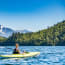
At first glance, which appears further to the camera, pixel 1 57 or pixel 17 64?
pixel 1 57

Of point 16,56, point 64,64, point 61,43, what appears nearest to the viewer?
point 64,64

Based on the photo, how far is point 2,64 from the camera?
95.6 feet

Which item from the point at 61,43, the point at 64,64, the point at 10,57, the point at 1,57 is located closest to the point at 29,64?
the point at 64,64

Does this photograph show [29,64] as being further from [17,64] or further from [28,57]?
[28,57]

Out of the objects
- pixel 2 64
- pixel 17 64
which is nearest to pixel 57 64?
pixel 17 64

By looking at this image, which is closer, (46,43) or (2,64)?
(2,64)

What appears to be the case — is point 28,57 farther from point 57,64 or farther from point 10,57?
point 57,64

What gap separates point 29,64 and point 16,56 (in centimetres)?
687

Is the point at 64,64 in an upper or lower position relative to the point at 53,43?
lower

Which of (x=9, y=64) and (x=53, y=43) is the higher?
(x=53, y=43)

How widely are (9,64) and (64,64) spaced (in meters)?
8.41

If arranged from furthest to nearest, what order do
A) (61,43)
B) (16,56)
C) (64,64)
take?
(61,43) < (16,56) < (64,64)

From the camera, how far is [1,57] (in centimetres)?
3722

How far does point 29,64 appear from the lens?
2909 cm
